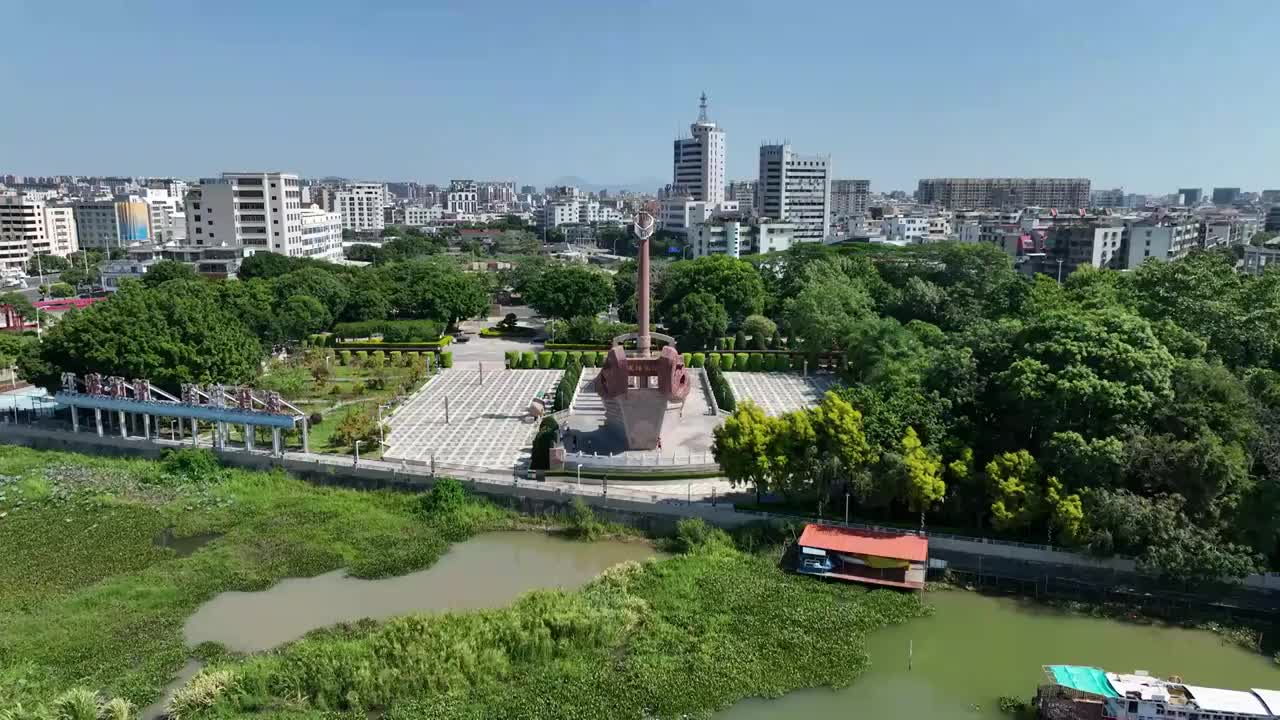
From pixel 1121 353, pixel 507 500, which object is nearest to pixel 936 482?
pixel 1121 353

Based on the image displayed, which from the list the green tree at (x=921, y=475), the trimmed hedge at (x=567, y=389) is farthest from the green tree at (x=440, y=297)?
the green tree at (x=921, y=475)

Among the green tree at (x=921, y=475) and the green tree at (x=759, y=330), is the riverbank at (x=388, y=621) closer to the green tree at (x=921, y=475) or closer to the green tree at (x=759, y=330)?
Answer: the green tree at (x=921, y=475)

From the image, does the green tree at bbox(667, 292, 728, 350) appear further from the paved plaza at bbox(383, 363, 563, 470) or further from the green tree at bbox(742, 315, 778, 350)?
the paved plaza at bbox(383, 363, 563, 470)

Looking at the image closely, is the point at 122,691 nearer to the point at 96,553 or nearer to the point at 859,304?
the point at 96,553

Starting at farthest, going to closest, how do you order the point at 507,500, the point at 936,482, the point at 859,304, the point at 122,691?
the point at 859,304 < the point at 507,500 < the point at 936,482 < the point at 122,691

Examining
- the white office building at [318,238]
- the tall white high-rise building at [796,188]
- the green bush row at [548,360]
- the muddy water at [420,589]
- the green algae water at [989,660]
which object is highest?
the tall white high-rise building at [796,188]
